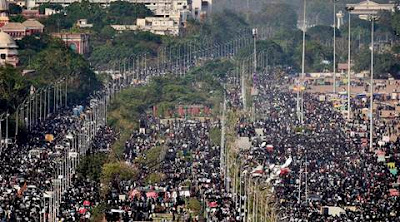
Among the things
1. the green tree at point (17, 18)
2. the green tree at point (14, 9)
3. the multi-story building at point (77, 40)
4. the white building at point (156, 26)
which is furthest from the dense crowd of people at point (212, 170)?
the white building at point (156, 26)

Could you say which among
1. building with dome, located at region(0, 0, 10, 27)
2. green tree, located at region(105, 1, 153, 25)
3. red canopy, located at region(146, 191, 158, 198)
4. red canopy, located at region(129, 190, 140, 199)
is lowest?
green tree, located at region(105, 1, 153, 25)

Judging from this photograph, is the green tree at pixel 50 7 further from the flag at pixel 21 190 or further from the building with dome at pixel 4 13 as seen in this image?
the flag at pixel 21 190

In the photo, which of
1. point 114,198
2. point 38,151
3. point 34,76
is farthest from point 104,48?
point 114,198

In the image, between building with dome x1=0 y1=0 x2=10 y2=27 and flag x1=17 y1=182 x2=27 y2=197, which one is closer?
flag x1=17 y1=182 x2=27 y2=197

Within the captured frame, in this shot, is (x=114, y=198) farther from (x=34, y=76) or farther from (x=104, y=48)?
(x=104, y=48)

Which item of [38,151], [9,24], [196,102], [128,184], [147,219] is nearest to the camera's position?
[147,219]

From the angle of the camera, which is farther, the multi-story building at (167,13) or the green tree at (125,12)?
the green tree at (125,12)

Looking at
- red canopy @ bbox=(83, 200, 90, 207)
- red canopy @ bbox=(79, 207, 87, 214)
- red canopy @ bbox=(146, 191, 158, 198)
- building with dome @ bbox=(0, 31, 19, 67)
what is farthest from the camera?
building with dome @ bbox=(0, 31, 19, 67)

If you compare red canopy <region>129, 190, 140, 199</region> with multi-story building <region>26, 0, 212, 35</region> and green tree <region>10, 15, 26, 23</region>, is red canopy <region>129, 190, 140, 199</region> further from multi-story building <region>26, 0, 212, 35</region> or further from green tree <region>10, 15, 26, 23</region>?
multi-story building <region>26, 0, 212, 35</region>

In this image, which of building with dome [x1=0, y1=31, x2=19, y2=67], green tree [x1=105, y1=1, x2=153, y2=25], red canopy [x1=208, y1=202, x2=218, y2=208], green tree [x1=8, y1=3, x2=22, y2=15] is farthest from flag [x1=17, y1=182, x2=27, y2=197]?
green tree [x1=105, y1=1, x2=153, y2=25]

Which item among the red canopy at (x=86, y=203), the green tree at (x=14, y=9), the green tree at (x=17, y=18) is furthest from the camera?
the green tree at (x=14, y=9)

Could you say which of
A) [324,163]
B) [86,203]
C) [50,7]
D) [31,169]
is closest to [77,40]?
[50,7]
